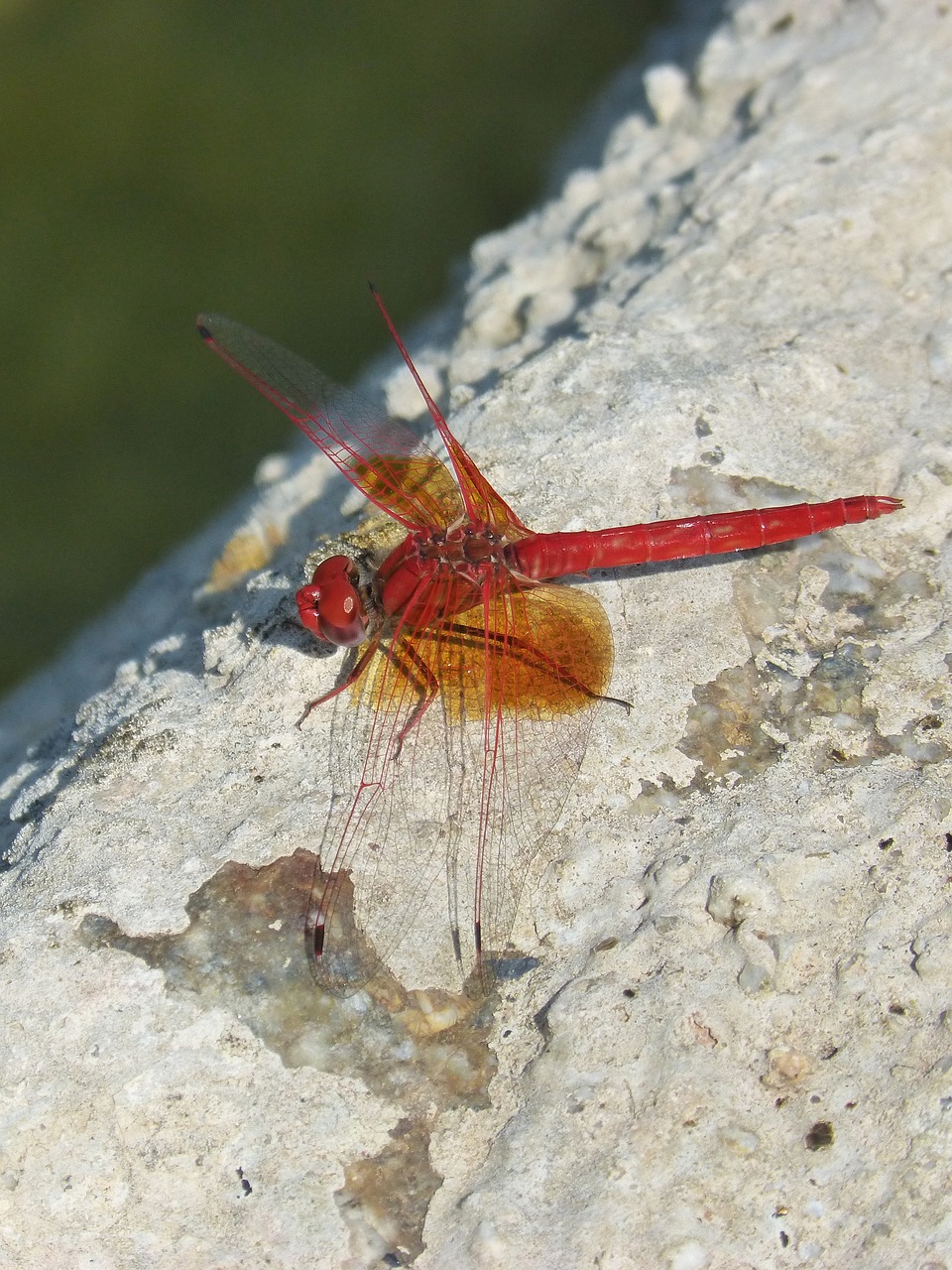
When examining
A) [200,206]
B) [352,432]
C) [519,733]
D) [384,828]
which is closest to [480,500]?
[352,432]

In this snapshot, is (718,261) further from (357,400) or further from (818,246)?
(357,400)

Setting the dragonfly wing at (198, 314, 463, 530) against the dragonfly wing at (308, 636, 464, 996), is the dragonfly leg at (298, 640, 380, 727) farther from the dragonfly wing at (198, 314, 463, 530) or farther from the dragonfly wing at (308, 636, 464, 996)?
the dragonfly wing at (198, 314, 463, 530)

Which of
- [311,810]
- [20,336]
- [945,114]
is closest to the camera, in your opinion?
[311,810]

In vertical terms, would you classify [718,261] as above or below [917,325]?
above

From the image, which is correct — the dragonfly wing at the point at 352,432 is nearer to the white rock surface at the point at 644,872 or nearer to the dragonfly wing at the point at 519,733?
the white rock surface at the point at 644,872

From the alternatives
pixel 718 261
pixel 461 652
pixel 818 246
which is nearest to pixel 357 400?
pixel 461 652

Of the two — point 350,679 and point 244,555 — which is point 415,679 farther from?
point 244,555

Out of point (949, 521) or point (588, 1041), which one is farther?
point (949, 521)
